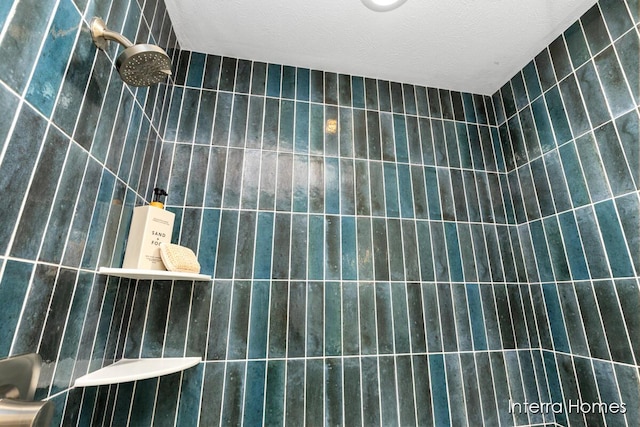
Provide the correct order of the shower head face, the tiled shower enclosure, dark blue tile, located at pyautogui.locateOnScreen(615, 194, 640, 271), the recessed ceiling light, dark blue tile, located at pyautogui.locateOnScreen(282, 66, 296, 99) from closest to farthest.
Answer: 1. the shower head face
2. the tiled shower enclosure
3. dark blue tile, located at pyautogui.locateOnScreen(615, 194, 640, 271)
4. the recessed ceiling light
5. dark blue tile, located at pyautogui.locateOnScreen(282, 66, 296, 99)

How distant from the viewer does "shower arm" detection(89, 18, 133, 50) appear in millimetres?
661

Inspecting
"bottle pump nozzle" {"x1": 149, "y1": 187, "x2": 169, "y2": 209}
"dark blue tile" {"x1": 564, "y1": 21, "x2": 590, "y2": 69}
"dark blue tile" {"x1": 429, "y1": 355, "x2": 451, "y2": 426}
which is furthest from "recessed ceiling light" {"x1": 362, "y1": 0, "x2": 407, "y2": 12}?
"dark blue tile" {"x1": 429, "y1": 355, "x2": 451, "y2": 426}

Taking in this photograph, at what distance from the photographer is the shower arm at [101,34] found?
0.66m

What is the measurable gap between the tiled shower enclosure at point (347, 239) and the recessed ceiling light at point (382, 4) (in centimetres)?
37

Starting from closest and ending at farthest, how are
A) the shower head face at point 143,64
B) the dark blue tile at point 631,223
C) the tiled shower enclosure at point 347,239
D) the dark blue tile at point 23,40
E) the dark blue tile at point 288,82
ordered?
the dark blue tile at point 23,40 < the shower head face at point 143,64 < the tiled shower enclosure at point 347,239 < the dark blue tile at point 631,223 < the dark blue tile at point 288,82

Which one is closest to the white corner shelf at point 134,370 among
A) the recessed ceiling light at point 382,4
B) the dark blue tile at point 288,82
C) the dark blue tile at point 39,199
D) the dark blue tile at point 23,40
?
the dark blue tile at point 39,199

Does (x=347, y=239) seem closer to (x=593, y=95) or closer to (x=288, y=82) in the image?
(x=288, y=82)

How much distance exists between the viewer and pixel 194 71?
49.1 inches

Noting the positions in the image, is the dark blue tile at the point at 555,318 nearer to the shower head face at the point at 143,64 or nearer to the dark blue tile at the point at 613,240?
the dark blue tile at the point at 613,240

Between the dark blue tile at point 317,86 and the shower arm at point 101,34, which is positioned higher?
the dark blue tile at point 317,86

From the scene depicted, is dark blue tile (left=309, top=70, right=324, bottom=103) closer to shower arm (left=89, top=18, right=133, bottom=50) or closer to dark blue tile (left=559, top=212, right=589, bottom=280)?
shower arm (left=89, top=18, right=133, bottom=50)

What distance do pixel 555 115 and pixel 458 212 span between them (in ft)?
1.77

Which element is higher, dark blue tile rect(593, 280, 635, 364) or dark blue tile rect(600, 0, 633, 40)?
dark blue tile rect(600, 0, 633, 40)

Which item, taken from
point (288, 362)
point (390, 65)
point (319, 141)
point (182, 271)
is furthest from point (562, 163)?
point (182, 271)
